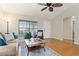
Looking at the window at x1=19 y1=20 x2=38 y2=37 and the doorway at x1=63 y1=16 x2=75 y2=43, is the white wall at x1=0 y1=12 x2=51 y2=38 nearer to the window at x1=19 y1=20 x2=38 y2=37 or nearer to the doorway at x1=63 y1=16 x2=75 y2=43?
the window at x1=19 y1=20 x2=38 y2=37

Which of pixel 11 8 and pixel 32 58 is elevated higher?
pixel 11 8

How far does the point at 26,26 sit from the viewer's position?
6414 millimetres

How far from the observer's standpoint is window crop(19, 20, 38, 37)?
643 centimetres

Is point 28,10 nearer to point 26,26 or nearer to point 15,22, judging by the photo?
point 26,26

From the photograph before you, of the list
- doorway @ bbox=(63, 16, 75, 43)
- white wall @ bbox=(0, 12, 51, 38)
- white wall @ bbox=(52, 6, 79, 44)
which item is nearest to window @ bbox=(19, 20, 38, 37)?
white wall @ bbox=(0, 12, 51, 38)

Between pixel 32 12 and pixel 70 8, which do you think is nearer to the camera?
pixel 32 12

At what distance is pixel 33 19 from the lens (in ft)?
22.3

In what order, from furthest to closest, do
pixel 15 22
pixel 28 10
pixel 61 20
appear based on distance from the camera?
pixel 61 20 < pixel 15 22 < pixel 28 10

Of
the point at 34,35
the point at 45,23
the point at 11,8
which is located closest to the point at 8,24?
the point at 11,8

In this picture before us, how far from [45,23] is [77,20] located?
1749 millimetres

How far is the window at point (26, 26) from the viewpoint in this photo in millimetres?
6431

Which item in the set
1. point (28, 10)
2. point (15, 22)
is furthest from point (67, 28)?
point (15, 22)

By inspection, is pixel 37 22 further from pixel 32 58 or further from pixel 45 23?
pixel 32 58

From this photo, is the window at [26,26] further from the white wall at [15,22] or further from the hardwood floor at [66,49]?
the hardwood floor at [66,49]
